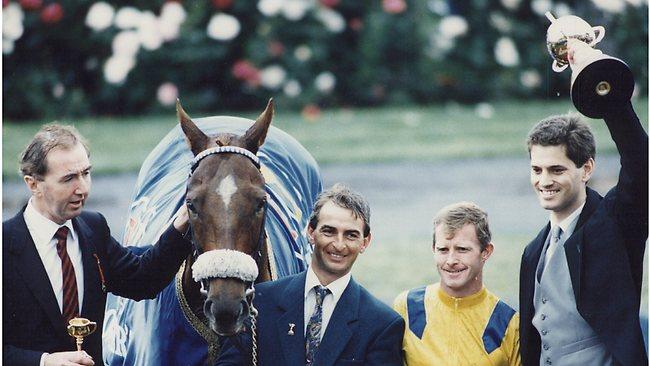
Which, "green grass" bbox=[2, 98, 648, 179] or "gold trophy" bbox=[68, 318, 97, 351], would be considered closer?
"gold trophy" bbox=[68, 318, 97, 351]

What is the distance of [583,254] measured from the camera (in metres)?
3.28

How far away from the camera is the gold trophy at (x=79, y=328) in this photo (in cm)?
325

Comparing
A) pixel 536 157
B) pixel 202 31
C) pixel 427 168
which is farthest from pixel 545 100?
pixel 536 157

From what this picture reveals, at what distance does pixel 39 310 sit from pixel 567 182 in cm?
175

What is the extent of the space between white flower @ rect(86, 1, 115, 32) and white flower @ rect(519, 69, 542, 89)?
529 cm

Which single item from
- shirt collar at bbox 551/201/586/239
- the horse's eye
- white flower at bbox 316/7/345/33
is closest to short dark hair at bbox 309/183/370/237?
the horse's eye

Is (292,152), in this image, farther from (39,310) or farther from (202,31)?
(202,31)

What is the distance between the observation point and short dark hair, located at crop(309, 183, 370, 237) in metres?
3.37

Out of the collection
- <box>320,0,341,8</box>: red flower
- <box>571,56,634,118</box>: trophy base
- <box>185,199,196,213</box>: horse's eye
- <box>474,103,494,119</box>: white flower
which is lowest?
<box>185,199,196,213</box>: horse's eye

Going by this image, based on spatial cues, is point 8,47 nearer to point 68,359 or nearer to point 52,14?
point 52,14

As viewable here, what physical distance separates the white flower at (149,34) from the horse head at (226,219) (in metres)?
9.60

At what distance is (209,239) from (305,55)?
32.7 ft

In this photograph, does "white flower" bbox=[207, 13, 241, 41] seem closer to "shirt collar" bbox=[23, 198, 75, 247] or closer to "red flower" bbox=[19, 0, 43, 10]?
"red flower" bbox=[19, 0, 43, 10]

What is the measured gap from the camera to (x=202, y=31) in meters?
13.1
